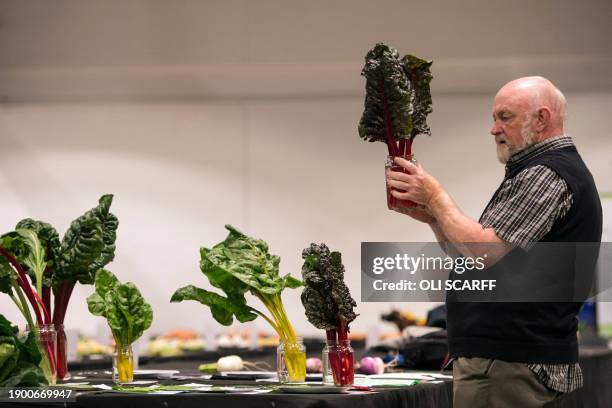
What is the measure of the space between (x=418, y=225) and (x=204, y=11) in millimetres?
2498

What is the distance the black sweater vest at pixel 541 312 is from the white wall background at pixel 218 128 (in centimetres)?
532

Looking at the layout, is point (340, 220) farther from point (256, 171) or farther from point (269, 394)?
point (269, 394)

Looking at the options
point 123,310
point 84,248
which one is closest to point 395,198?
point 123,310

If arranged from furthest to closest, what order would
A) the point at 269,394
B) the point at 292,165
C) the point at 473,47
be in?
the point at 292,165, the point at 473,47, the point at 269,394

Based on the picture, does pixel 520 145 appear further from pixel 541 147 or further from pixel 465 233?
pixel 465 233

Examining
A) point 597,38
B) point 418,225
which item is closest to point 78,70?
point 418,225

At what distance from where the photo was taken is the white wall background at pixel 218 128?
7.62m

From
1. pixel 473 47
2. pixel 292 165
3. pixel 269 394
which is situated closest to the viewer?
pixel 269 394

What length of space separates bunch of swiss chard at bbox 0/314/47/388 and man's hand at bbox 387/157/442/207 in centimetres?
108

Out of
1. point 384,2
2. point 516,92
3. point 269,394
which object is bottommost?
point 269,394

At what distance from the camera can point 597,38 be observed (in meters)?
7.51

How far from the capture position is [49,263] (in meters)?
3.02

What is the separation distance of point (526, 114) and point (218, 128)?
5.75 meters

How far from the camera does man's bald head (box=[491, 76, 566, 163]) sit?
2.38 meters
